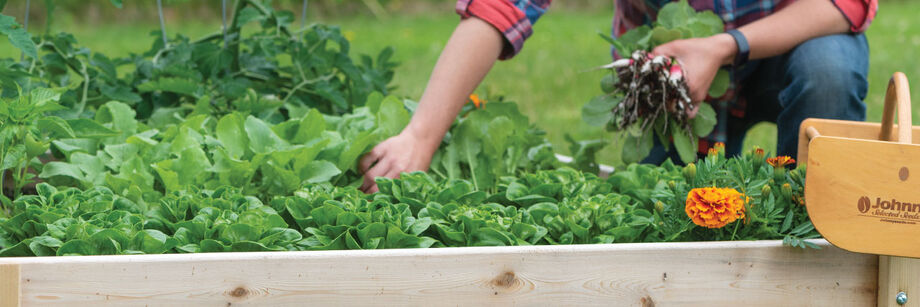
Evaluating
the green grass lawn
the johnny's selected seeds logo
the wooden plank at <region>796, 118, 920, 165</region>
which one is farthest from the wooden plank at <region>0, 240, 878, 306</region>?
the green grass lawn

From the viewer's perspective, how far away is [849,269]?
1242mm

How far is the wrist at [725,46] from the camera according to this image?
1.66 meters

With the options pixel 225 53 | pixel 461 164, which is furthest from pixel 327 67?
pixel 461 164

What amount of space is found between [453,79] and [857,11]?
0.90 metres

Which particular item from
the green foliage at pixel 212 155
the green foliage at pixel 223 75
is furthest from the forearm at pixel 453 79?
the green foliage at pixel 223 75

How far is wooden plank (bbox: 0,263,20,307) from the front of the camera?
112cm

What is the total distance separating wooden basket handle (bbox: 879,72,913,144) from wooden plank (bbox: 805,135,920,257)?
0.18 feet

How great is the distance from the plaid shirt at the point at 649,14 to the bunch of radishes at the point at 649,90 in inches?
8.2

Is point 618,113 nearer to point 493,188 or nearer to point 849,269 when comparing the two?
point 493,188

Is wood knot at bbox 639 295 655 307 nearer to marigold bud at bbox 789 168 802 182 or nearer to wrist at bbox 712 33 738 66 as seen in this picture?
marigold bud at bbox 789 168 802 182

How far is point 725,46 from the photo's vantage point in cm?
167

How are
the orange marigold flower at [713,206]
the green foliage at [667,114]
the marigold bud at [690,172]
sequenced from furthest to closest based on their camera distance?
the green foliage at [667,114]
the marigold bud at [690,172]
the orange marigold flower at [713,206]

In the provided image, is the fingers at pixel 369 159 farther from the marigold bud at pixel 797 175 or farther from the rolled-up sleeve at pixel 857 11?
the rolled-up sleeve at pixel 857 11

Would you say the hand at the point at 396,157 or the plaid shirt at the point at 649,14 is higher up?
the plaid shirt at the point at 649,14
